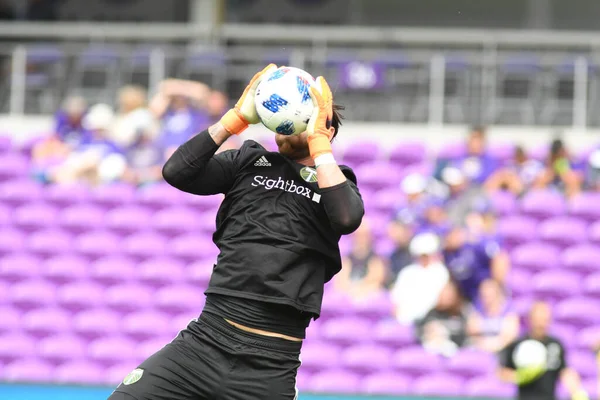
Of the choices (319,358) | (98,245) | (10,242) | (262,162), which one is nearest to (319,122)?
(262,162)

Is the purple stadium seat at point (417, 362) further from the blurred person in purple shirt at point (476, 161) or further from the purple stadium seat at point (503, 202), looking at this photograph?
the blurred person in purple shirt at point (476, 161)

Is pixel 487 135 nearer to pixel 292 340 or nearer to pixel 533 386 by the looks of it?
pixel 533 386

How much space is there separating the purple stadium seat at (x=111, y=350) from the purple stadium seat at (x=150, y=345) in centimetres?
8

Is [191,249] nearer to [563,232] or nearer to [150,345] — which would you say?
[150,345]

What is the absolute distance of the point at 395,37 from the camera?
15703 mm

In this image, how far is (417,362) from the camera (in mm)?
11055

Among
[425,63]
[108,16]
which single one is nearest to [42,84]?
[108,16]

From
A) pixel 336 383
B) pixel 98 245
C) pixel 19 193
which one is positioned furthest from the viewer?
pixel 19 193

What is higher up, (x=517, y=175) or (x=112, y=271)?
(x=517, y=175)

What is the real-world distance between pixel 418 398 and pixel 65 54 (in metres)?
6.51

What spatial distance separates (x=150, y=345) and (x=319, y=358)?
67.5 inches

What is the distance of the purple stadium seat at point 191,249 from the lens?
1238 cm

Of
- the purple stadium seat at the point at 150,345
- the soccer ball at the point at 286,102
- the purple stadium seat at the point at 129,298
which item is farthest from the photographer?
the purple stadium seat at the point at 129,298

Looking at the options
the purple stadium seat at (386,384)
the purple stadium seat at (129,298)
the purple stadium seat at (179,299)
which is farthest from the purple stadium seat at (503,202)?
the purple stadium seat at (129,298)
